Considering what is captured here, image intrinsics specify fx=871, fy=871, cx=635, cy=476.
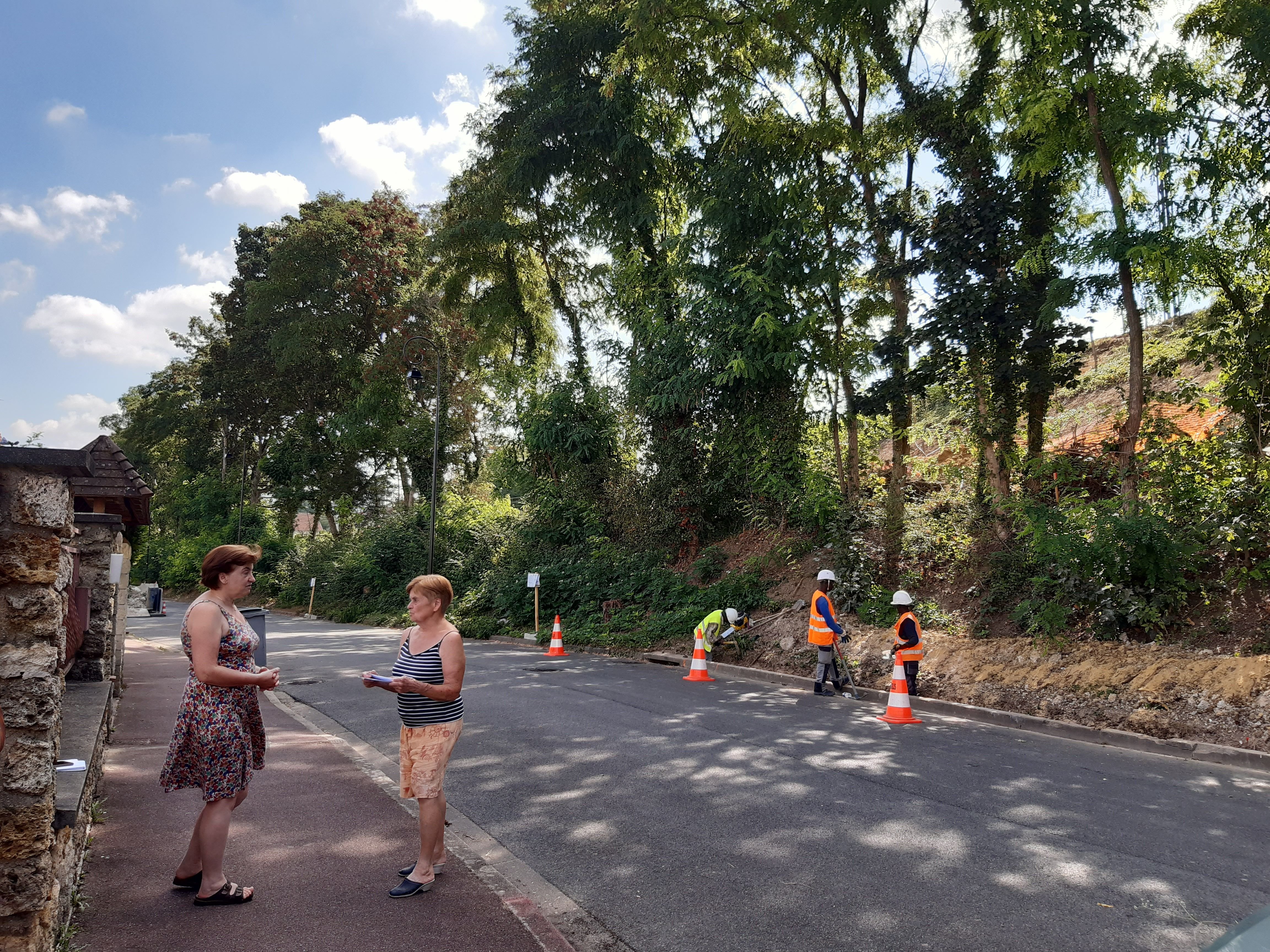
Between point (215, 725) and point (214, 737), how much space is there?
0.05 meters

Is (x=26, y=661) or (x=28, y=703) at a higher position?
(x=26, y=661)

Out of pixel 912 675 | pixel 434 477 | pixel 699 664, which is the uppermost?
pixel 434 477

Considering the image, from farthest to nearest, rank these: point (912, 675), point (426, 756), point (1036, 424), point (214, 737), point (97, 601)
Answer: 1. point (1036, 424)
2. point (912, 675)
3. point (97, 601)
4. point (426, 756)
5. point (214, 737)

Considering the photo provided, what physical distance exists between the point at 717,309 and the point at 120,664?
13.1 metres

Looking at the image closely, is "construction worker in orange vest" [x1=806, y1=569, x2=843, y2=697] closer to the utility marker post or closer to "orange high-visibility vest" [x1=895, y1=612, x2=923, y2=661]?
"orange high-visibility vest" [x1=895, y1=612, x2=923, y2=661]

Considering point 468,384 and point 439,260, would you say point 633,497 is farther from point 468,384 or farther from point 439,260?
point 468,384

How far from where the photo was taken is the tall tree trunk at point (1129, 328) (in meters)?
11.9

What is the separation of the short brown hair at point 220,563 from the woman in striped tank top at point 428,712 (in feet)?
2.93

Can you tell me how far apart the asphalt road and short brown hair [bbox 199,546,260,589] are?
2482 millimetres

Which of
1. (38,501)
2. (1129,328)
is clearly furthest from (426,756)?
(1129,328)

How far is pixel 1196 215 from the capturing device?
37.6ft

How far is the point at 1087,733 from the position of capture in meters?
9.61

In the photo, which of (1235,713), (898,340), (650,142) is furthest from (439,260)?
(1235,713)

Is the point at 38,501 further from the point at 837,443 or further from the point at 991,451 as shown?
the point at 837,443
